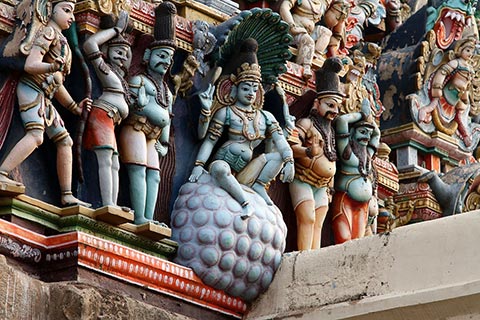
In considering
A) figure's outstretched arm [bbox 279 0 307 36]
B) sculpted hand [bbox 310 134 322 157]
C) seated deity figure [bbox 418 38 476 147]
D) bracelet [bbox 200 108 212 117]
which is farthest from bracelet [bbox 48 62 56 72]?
seated deity figure [bbox 418 38 476 147]

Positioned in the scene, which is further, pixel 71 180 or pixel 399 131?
pixel 399 131

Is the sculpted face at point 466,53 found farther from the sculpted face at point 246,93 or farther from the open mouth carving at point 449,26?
the sculpted face at point 246,93

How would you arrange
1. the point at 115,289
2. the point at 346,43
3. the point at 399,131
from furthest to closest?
the point at 399,131
the point at 346,43
the point at 115,289

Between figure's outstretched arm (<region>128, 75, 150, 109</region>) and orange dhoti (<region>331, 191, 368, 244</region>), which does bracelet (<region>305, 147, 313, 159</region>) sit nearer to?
orange dhoti (<region>331, 191, 368, 244</region>)

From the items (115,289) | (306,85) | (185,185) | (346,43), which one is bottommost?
(115,289)

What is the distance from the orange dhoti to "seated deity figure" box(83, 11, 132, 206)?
3.12 metres

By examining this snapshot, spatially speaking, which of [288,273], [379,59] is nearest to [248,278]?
[288,273]

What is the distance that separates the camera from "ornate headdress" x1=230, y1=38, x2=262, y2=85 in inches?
747

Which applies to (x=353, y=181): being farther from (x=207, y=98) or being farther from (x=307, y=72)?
(x=207, y=98)

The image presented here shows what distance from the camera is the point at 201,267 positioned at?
18312 mm

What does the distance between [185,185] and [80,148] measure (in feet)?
3.81

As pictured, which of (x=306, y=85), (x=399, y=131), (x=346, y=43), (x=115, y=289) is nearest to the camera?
(x=115, y=289)

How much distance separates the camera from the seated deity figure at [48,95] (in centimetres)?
1731

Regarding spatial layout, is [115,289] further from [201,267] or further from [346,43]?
[346,43]
